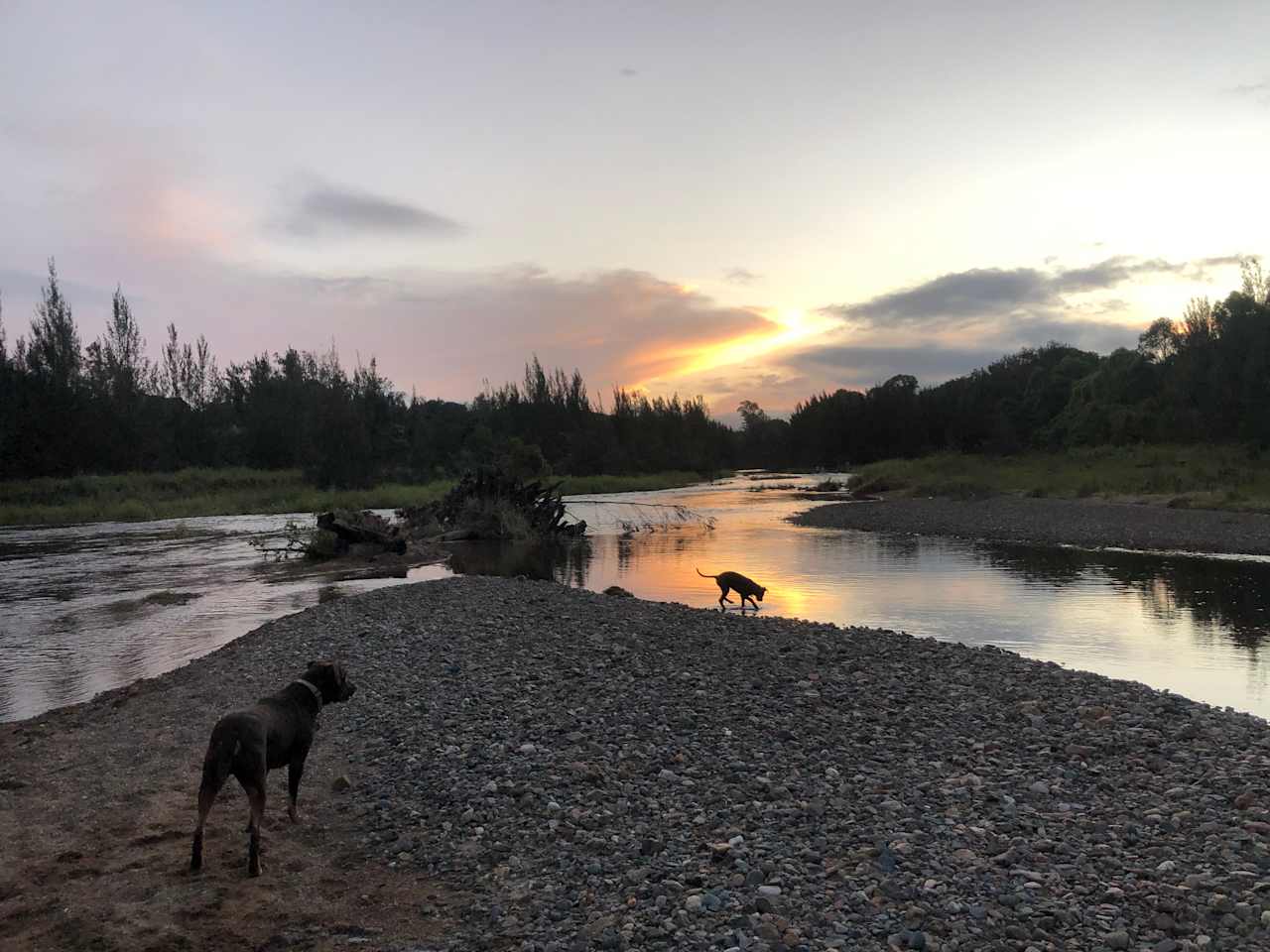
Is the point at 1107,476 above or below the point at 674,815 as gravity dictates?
above

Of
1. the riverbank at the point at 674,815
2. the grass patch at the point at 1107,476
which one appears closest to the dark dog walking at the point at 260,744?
the riverbank at the point at 674,815

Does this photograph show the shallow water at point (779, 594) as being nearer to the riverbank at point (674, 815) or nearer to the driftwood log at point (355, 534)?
the driftwood log at point (355, 534)

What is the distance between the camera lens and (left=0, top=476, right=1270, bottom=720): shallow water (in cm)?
1281

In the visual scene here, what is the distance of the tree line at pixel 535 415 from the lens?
51.9 metres

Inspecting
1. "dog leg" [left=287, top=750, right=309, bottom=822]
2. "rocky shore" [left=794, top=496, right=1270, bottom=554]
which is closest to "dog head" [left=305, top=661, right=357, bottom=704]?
"dog leg" [left=287, top=750, right=309, bottom=822]

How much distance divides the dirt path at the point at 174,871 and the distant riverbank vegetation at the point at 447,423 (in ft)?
99.0

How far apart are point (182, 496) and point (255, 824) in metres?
60.2

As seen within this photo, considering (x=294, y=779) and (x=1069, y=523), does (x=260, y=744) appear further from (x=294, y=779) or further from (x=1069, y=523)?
(x=1069, y=523)

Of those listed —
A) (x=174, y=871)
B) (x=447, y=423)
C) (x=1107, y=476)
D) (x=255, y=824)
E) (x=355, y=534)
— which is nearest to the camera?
(x=255, y=824)

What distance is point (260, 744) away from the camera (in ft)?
18.1

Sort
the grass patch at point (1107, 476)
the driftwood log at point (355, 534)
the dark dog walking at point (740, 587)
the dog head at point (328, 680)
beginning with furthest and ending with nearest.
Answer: the grass patch at point (1107, 476) < the driftwood log at point (355, 534) < the dark dog walking at point (740, 587) < the dog head at point (328, 680)

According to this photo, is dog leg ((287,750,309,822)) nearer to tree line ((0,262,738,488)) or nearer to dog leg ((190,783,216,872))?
dog leg ((190,783,216,872))

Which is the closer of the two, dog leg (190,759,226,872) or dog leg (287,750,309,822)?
dog leg (190,759,226,872)

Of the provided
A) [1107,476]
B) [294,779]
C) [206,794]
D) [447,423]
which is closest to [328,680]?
[294,779]
